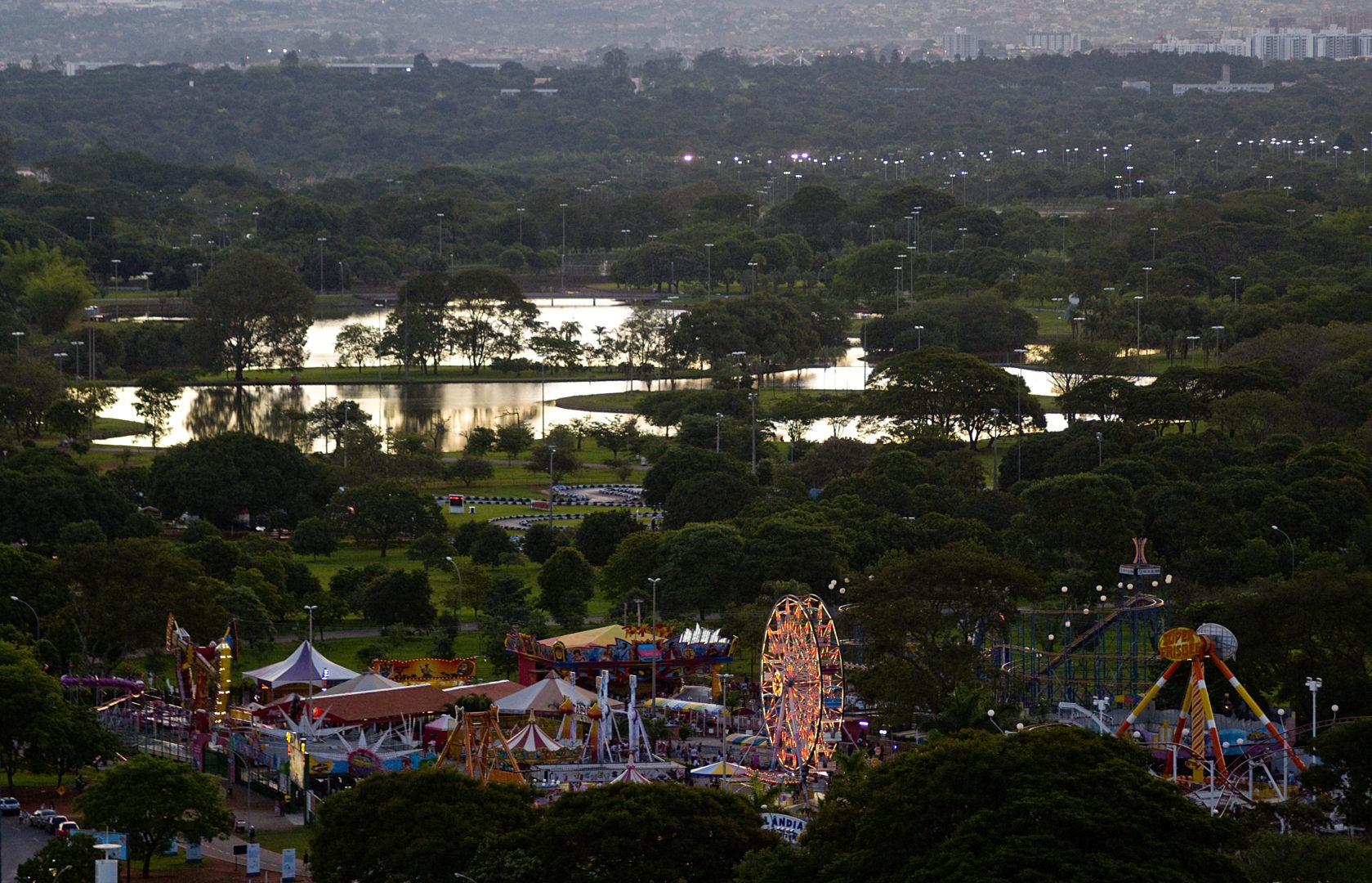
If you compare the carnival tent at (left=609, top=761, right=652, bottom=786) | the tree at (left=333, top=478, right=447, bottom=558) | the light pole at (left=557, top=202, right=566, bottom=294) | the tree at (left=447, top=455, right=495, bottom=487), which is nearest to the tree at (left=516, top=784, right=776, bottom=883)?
the carnival tent at (left=609, top=761, right=652, bottom=786)

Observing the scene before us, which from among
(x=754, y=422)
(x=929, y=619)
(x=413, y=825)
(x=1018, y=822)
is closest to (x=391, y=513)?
(x=754, y=422)

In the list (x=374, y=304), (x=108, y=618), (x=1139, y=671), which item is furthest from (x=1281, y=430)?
(x=374, y=304)

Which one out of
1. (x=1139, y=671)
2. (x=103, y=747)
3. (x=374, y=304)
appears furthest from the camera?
(x=374, y=304)

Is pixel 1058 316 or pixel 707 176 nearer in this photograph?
pixel 1058 316

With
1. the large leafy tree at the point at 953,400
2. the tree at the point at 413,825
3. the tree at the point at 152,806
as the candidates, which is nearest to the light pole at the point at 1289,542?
the large leafy tree at the point at 953,400

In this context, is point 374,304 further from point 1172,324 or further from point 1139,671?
point 1139,671

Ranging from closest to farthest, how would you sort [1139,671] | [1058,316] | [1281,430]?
[1139,671], [1281,430], [1058,316]
